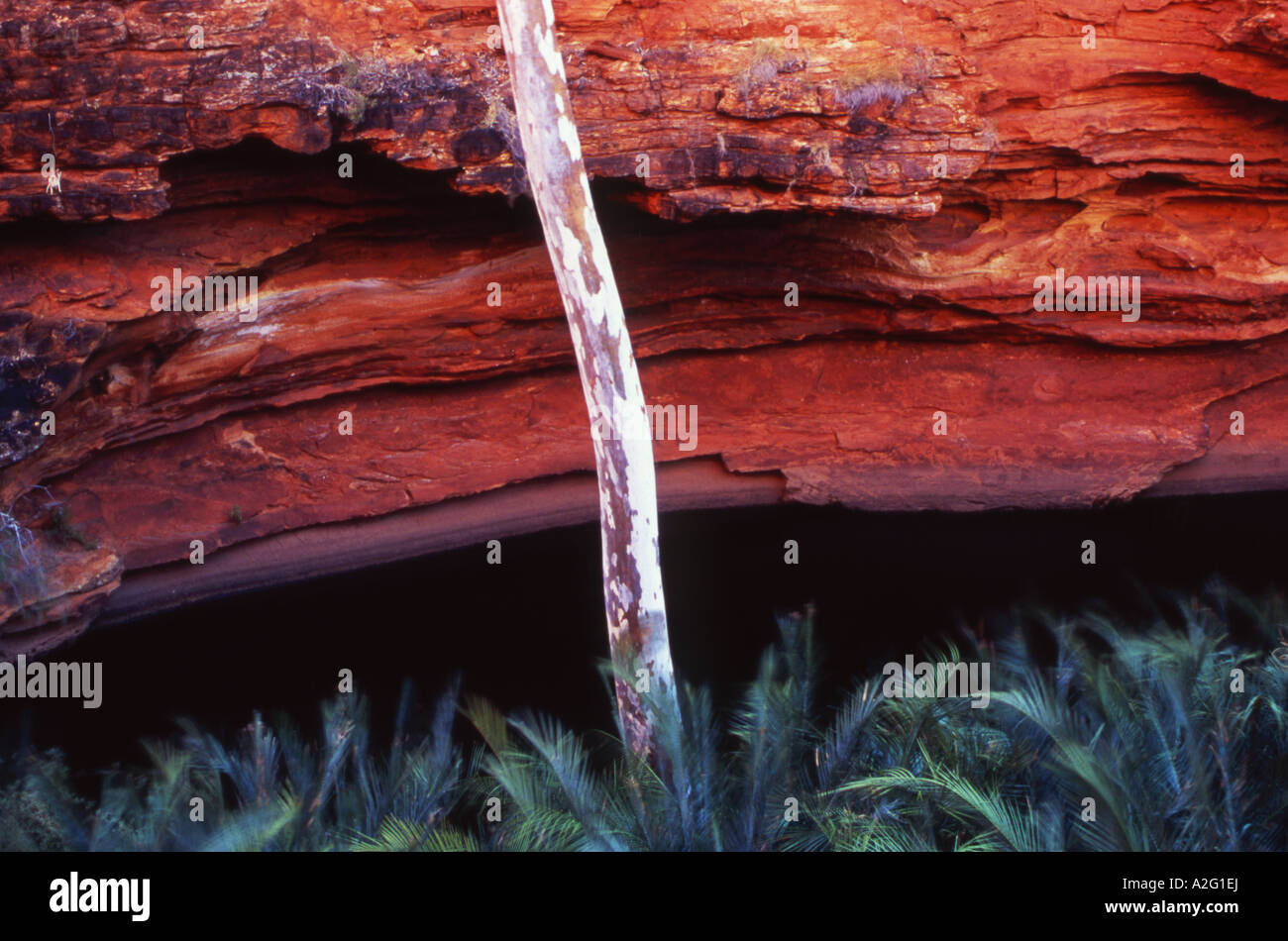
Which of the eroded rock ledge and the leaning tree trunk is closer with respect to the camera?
the leaning tree trunk

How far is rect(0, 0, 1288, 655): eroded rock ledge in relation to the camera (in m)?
7.62

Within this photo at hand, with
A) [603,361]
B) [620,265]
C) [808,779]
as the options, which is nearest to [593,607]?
[603,361]

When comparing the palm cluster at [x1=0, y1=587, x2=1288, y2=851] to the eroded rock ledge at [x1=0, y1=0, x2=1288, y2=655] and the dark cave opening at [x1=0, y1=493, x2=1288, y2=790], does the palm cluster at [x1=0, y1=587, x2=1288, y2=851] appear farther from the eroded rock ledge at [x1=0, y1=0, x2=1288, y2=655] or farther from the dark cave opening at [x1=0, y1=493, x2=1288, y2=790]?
the eroded rock ledge at [x1=0, y1=0, x2=1288, y2=655]

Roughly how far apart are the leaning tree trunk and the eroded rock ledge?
7.54 feet

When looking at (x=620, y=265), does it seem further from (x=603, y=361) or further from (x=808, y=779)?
(x=808, y=779)

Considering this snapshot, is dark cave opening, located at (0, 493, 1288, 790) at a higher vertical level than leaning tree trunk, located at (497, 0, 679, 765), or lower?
lower

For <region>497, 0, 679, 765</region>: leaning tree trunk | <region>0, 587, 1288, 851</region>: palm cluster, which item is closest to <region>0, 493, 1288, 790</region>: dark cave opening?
<region>497, 0, 679, 765</region>: leaning tree trunk

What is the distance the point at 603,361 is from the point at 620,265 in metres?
3.84

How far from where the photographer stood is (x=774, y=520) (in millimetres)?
9906

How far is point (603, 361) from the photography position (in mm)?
5980

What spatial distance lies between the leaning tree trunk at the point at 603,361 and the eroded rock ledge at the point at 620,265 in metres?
2.30

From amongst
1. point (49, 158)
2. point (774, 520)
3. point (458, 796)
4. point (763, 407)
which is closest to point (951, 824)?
point (458, 796)
